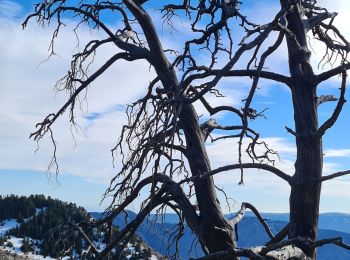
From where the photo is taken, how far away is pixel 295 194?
5.05m

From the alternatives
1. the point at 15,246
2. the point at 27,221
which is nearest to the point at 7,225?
the point at 27,221


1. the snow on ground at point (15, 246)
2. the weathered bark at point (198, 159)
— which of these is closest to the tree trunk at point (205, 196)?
the weathered bark at point (198, 159)

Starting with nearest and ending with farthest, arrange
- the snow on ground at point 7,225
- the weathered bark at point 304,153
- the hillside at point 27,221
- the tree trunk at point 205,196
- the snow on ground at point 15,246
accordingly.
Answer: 1. the weathered bark at point 304,153
2. the tree trunk at point 205,196
3. the snow on ground at point 15,246
4. the hillside at point 27,221
5. the snow on ground at point 7,225

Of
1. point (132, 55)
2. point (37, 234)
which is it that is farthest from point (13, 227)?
point (132, 55)

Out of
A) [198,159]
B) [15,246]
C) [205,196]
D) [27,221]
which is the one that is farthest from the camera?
[27,221]

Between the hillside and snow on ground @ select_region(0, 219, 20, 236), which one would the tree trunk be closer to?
the hillside

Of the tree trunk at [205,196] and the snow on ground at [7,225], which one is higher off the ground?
the snow on ground at [7,225]

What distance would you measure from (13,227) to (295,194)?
320 feet

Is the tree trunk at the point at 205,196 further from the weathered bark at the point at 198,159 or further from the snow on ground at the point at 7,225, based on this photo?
the snow on ground at the point at 7,225

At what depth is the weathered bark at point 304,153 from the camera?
16.5ft

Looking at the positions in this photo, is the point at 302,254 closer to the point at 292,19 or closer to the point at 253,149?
the point at 253,149

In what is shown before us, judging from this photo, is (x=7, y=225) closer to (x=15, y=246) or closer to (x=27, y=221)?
(x=27, y=221)

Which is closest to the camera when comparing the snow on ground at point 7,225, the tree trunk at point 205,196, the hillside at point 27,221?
the tree trunk at point 205,196

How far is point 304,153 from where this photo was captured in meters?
5.07
